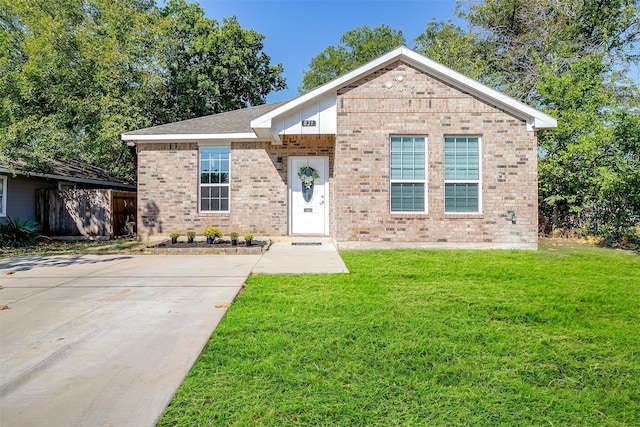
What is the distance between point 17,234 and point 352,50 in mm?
28370

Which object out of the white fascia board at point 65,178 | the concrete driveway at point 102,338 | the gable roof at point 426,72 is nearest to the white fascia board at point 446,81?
the gable roof at point 426,72

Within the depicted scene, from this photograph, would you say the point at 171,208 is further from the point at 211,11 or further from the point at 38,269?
the point at 211,11

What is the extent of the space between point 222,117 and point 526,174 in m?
9.62

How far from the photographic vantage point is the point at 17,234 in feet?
35.5

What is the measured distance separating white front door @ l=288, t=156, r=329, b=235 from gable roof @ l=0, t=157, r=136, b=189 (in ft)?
30.3

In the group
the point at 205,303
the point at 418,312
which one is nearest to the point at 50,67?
the point at 205,303

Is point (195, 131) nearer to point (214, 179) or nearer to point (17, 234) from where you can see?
point (214, 179)

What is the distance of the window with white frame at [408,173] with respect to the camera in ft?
27.3

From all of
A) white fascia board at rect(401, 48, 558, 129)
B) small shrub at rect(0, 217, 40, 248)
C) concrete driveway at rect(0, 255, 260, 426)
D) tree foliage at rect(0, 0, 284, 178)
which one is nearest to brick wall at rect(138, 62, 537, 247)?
white fascia board at rect(401, 48, 558, 129)

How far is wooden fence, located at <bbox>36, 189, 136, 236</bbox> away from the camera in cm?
1170

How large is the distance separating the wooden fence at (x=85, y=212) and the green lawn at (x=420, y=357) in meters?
9.44

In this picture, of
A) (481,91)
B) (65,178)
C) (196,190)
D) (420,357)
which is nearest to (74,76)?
(65,178)

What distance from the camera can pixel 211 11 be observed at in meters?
22.0

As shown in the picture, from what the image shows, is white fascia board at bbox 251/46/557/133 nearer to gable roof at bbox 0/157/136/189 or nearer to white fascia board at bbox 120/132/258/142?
white fascia board at bbox 120/132/258/142
